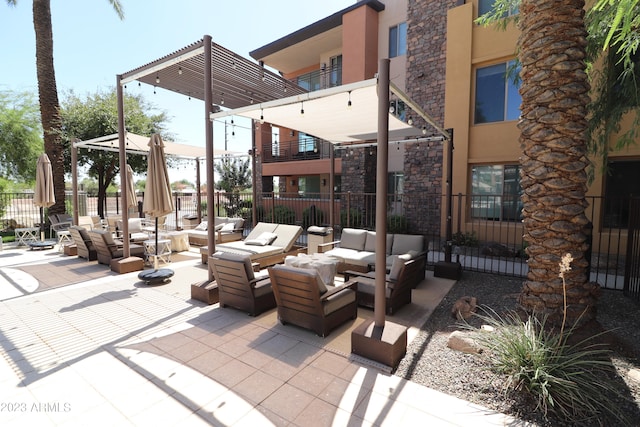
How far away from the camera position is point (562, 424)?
2.41 metres

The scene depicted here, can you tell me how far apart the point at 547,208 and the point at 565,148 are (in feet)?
2.27

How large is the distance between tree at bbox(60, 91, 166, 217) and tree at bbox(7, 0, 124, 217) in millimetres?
794

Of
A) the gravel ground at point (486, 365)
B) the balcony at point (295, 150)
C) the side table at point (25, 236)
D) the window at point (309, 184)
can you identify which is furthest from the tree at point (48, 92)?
the gravel ground at point (486, 365)

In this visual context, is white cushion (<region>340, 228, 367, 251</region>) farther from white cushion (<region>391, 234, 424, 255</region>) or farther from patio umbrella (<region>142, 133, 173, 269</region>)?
patio umbrella (<region>142, 133, 173, 269</region>)

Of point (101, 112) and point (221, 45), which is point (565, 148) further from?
point (101, 112)

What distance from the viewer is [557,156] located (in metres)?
Answer: 3.44

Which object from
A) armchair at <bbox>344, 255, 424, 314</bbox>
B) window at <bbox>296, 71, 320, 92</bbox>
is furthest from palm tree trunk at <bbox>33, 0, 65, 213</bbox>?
armchair at <bbox>344, 255, 424, 314</bbox>

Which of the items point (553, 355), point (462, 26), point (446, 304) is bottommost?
point (446, 304)

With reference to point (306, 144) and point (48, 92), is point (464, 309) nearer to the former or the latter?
point (306, 144)

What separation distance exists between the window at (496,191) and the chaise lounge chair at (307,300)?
7.32 m

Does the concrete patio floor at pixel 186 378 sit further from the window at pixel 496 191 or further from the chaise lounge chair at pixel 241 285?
the window at pixel 496 191

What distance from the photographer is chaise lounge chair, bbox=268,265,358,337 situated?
3.73m

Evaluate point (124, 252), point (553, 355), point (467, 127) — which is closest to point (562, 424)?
point (553, 355)

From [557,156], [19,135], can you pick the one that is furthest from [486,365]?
[19,135]
